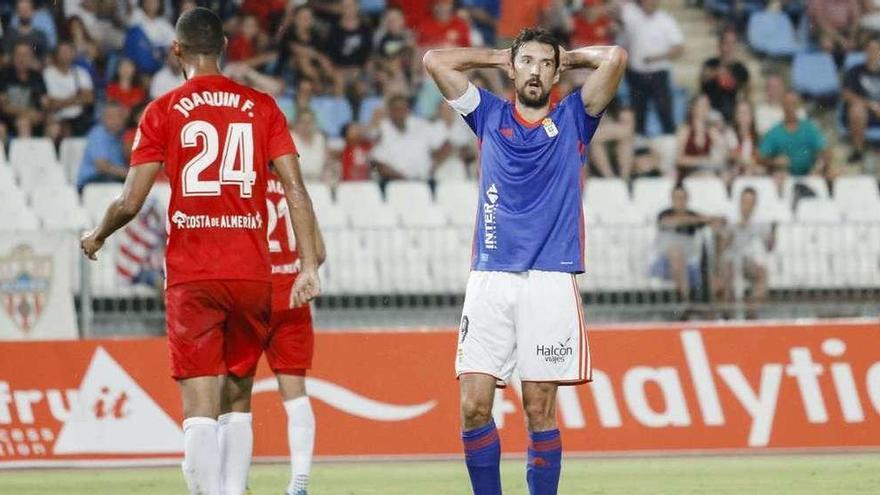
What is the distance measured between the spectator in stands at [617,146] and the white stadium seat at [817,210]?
176 cm

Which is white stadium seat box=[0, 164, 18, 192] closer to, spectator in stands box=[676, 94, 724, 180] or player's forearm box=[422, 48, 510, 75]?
spectator in stands box=[676, 94, 724, 180]

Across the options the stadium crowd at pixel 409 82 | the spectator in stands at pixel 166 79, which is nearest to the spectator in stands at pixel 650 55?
the stadium crowd at pixel 409 82

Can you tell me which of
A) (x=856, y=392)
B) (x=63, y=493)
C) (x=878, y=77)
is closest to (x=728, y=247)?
(x=856, y=392)

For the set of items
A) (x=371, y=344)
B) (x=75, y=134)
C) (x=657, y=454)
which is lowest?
(x=657, y=454)

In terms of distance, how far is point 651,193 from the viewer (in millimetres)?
16641

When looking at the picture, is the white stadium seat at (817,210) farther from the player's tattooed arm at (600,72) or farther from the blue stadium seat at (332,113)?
the player's tattooed arm at (600,72)

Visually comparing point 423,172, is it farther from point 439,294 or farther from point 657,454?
point 657,454

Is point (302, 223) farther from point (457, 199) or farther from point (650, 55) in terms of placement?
point (650, 55)

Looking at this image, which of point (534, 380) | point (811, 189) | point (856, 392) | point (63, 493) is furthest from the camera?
point (811, 189)

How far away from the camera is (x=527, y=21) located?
18.9 metres

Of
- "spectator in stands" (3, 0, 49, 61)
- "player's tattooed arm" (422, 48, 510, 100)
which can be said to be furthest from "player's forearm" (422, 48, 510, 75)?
"spectator in stands" (3, 0, 49, 61)

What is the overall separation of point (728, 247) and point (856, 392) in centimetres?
237

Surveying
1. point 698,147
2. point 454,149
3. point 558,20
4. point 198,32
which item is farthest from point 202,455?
point 558,20

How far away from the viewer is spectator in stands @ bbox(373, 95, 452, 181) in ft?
56.7
